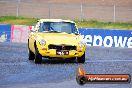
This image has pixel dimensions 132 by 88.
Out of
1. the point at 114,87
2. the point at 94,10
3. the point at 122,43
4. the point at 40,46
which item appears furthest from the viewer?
the point at 94,10

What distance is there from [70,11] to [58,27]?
35121 mm

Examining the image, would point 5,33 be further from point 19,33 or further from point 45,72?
point 45,72

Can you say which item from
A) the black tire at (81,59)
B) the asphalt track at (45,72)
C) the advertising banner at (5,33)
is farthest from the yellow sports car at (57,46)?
the advertising banner at (5,33)

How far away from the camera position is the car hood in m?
18.1

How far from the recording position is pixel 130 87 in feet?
38.1

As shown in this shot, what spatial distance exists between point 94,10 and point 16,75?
136ft

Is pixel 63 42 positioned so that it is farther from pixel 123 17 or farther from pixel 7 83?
pixel 123 17

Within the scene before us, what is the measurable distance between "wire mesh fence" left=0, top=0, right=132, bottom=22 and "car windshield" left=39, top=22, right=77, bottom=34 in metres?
29.4

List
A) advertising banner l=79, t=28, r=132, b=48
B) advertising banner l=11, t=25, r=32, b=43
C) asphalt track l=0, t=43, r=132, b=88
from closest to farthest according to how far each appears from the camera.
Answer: asphalt track l=0, t=43, r=132, b=88 → advertising banner l=79, t=28, r=132, b=48 → advertising banner l=11, t=25, r=32, b=43

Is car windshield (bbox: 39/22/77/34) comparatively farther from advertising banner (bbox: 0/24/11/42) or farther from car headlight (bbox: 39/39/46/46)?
advertising banner (bbox: 0/24/11/42)

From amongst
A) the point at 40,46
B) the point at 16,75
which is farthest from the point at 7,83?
the point at 40,46

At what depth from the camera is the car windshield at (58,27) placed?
766 inches

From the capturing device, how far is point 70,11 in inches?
2152

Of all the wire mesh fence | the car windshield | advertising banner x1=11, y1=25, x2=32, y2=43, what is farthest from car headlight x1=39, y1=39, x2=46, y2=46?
the wire mesh fence
